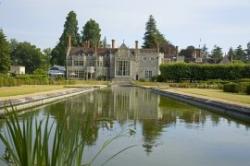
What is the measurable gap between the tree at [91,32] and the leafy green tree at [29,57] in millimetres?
18720

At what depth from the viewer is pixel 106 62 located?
86875 mm

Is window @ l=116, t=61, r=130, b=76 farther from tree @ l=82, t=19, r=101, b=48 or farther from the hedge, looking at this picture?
the hedge

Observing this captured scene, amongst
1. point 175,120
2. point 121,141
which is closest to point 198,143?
point 121,141

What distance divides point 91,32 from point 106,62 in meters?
10.2

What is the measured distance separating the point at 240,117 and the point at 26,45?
314ft

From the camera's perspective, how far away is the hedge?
6900 cm

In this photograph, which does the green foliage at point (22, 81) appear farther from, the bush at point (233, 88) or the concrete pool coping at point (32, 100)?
the bush at point (233, 88)

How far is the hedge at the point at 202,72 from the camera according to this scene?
6900cm

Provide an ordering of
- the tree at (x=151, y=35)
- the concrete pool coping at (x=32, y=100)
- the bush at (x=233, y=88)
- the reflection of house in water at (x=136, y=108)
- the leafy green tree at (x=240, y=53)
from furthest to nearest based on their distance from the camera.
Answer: the leafy green tree at (x=240, y=53) → the tree at (x=151, y=35) → the bush at (x=233, y=88) → the concrete pool coping at (x=32, y=100) → the reflection of house in water at (x=136, y=108)

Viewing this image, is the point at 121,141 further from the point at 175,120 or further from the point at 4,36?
the point at 4,36

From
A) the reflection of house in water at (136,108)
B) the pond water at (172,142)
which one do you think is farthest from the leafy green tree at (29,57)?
the pond water at (172,142)

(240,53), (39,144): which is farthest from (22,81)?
(240,53)

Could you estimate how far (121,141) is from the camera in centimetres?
1149

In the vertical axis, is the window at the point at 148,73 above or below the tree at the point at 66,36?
below
